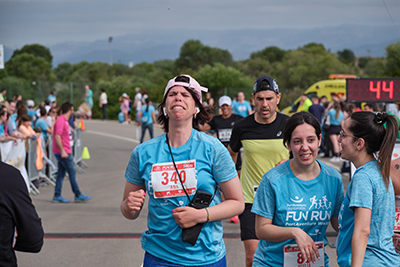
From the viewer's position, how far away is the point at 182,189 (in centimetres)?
288

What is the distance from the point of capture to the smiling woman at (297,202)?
9.59 ft

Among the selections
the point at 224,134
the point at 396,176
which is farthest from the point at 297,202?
the point at 224,134

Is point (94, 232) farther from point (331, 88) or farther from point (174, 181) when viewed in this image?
point (331, 88)

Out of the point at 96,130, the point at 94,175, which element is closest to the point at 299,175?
the point at 94,175

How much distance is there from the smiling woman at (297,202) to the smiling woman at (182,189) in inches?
8.1

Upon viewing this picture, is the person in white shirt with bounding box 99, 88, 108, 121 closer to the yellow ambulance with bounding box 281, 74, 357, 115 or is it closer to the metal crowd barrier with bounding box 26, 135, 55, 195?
the yellow ambulance with bounding box 281, 74, 357, 115

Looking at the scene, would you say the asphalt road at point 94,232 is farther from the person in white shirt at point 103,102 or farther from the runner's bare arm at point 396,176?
the person in white shirt at point 103,102

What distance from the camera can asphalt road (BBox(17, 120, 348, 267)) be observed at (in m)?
6.25

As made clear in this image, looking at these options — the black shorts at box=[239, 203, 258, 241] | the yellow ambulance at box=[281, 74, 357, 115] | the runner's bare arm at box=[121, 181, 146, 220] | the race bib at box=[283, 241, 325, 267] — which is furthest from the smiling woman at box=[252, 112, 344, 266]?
the yellow ambulance at box=[281, 74, 357, 115]

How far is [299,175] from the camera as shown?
9.87ft

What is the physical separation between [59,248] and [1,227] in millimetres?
4394

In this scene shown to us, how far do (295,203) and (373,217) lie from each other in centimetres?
45

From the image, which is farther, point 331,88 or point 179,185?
point 331,88

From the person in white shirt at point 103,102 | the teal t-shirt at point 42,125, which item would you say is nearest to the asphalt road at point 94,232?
the teal t-shirt at point 42,125
